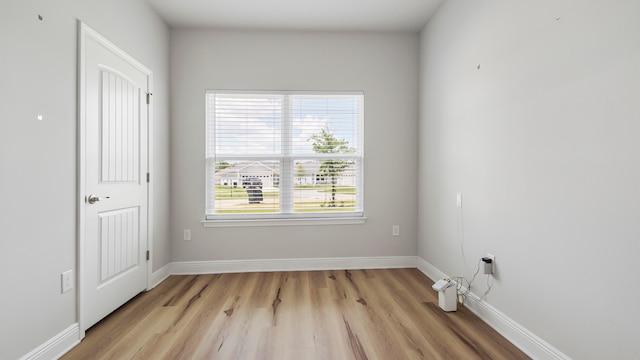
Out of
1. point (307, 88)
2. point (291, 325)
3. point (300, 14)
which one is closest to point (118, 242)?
point (291, 325)

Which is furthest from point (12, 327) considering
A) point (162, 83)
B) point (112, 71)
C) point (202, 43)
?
point (202, 43)

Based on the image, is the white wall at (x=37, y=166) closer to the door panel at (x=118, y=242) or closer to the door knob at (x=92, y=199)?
the door knob at (x=92, y=199)

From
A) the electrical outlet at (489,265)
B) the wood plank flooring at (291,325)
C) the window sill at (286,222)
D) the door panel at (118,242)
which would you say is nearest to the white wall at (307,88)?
the window sill at (286,222)

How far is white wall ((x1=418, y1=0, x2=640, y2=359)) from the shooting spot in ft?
4.35

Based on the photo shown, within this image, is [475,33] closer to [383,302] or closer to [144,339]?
[383,302]

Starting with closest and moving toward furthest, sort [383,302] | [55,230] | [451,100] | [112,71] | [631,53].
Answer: [631,53]
[55,230]
[112,71]
[383,302]
[451,100]

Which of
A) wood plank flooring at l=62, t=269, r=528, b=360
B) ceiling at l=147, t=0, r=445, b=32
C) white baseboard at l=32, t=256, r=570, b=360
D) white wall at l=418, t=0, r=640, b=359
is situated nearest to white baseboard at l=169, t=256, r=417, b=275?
white baseboard at l=32, t=256, r=570, b=360

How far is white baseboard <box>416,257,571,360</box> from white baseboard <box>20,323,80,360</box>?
9.49ft

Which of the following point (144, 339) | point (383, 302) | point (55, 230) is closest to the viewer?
point (55, 230)

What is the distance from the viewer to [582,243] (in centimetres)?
150

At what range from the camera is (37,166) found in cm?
167

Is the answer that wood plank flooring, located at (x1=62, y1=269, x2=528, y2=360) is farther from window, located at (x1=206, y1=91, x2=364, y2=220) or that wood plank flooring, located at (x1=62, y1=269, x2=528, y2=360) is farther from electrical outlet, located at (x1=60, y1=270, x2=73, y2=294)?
window, located at (x1=206, y1=91, x2=364, y2=220)

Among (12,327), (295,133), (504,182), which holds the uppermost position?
(295,133)

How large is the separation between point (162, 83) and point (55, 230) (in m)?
1.87
